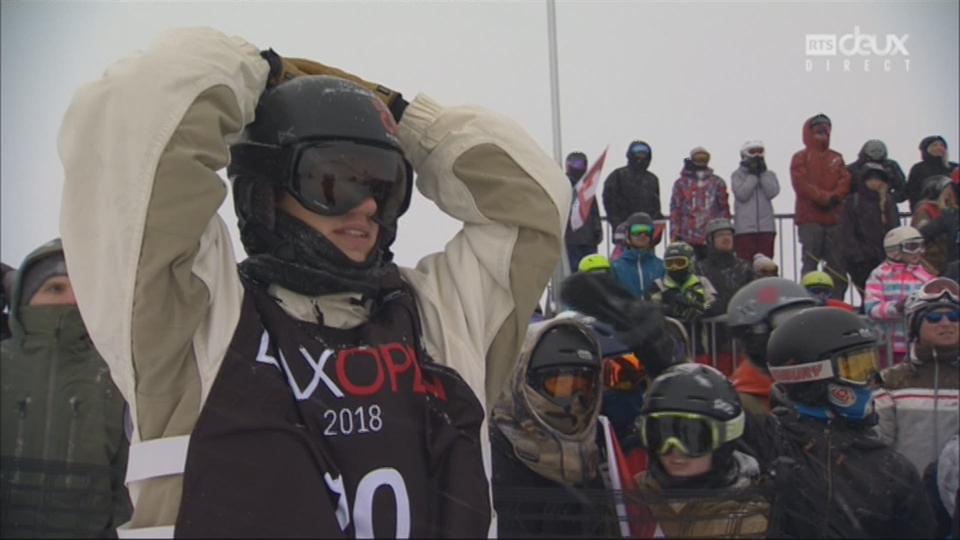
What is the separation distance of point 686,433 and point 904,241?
4.60 m

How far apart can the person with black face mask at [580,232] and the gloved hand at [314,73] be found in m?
5.43

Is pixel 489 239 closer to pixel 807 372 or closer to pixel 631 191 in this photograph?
pixel 807 372

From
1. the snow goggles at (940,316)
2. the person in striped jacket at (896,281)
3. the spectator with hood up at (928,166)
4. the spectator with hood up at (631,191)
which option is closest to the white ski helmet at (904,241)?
the person in striped jacket at (896,281)

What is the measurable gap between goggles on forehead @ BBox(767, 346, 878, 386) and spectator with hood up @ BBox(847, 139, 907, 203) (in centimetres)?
418

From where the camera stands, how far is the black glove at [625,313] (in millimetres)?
3629

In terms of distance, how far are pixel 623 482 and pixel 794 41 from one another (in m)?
4.56

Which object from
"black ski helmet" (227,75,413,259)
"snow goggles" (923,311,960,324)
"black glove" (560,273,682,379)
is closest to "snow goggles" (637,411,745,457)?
"black glove" (560,273,682,379)

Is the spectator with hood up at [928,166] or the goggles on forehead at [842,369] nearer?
the goggles on forehead at [842,369]

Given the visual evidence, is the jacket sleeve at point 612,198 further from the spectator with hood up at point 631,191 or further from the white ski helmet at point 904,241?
the white ski helmet at point 904,241

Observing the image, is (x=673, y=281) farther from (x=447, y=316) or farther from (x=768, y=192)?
(x=447, y=316)

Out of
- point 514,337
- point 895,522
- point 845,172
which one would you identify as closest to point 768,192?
point 845,172

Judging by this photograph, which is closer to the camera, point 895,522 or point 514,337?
point 514,337

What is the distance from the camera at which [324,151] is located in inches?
85.7

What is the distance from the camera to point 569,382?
3.48m
